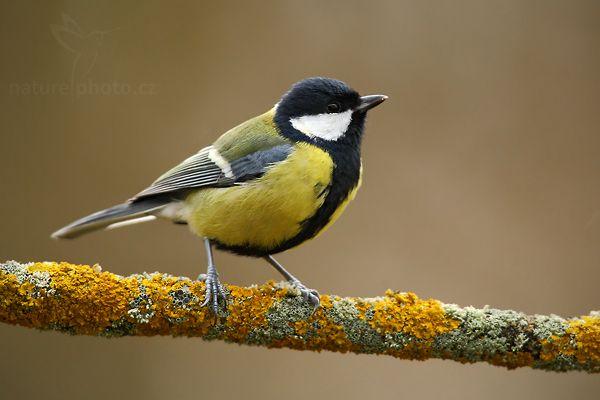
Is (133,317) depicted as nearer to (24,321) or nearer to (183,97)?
(24,321)

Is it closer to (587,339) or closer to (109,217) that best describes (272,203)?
(109,217)

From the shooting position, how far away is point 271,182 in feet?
7.23

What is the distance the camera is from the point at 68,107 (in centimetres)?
344

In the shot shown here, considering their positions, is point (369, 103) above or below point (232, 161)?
above

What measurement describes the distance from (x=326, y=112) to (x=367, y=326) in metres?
0.87

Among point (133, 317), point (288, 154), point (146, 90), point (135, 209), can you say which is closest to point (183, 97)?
point (146, 90)

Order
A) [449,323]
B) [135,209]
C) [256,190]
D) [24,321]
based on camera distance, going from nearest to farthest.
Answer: [24,321], [449,323], [256,190], [135,209]

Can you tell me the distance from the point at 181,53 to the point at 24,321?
2.29m

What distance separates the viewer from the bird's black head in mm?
2393

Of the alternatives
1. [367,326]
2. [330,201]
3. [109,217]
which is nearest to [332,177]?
[330,201]

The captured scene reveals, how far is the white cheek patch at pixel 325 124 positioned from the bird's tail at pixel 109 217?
1.97ft

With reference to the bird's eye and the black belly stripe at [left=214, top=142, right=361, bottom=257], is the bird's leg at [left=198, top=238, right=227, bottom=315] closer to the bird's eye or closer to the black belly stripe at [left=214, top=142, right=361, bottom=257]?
the black belly stripe at [left=214, top=142, right=361, bottom=257]

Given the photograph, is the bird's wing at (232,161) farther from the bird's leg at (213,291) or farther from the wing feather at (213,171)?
the bird's leg at (213,291)

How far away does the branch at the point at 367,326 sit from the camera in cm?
179
